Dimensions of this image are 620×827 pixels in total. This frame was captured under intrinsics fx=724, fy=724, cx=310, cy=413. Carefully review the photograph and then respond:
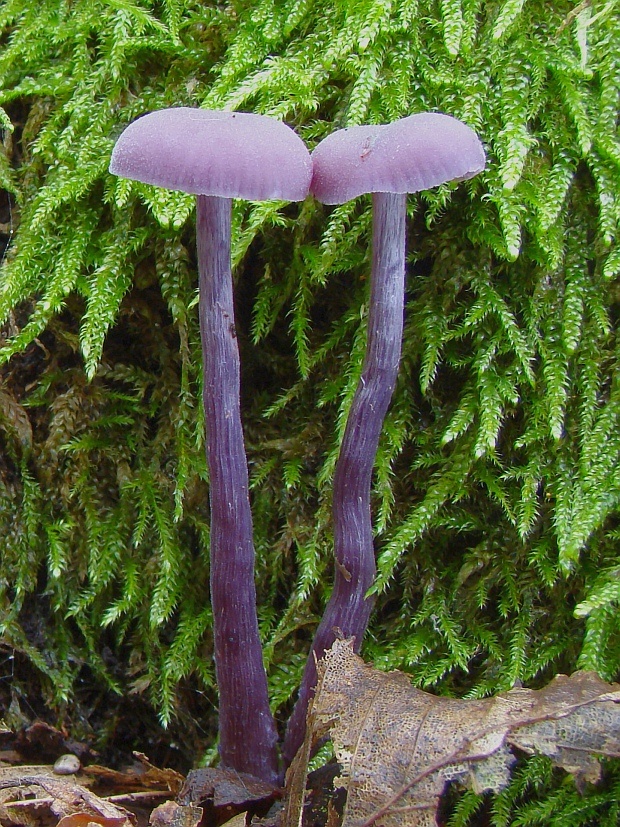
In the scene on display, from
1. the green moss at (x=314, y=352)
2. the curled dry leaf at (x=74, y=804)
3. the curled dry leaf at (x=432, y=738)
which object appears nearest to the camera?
the curled dry leaf at (x=432, y=738)

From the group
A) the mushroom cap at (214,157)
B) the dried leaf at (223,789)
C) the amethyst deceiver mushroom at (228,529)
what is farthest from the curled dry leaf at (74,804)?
the mushroom cap at (214,157)

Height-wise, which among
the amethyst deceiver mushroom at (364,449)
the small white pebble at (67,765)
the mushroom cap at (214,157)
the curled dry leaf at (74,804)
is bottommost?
the small white pebble at (67,765)

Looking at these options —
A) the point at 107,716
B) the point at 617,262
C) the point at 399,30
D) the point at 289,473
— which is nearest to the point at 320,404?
the point at 289,473

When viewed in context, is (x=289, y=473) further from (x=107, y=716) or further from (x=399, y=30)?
(x=399, y=30)

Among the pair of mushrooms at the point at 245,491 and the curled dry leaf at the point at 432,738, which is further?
the pair of mushrooms at the point at 245,491

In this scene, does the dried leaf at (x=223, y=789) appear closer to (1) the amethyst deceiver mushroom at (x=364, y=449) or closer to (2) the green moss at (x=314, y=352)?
(1) the amethyst deceiver mushroom at (x=364, y=449)

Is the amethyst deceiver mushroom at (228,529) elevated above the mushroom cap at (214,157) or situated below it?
below

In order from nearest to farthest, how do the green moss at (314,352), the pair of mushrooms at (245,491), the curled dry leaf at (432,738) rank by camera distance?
the curled dry leaf at (432,738) → the pair of mushrooms at (245,491) → the green moss at (314,352)

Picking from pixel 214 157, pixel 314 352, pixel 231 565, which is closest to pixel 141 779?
pixel 231 565

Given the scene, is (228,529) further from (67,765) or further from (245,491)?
(67,765)
